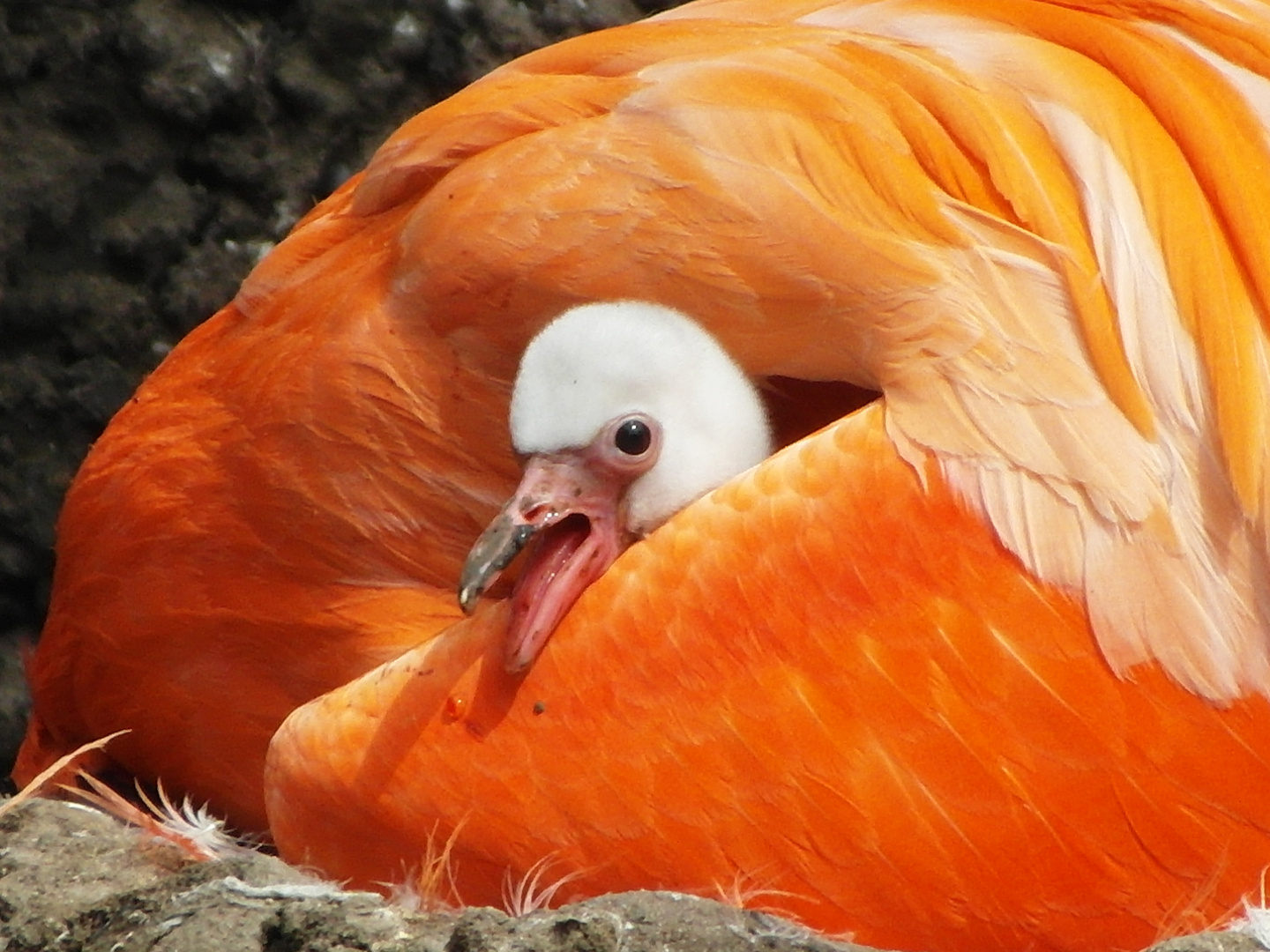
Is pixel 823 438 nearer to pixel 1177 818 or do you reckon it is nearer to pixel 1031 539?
pixel 1031 539

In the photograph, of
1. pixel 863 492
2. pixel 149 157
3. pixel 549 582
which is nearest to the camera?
pixel 863 492

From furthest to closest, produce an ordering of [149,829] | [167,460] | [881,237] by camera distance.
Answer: [167,460], [149,829], [881,237]

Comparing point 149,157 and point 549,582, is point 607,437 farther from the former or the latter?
point 149,157

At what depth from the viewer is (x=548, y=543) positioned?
1.74 metres

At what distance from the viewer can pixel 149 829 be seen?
69.5 inches

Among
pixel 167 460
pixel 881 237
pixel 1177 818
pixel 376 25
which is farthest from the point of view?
pixel 376 25

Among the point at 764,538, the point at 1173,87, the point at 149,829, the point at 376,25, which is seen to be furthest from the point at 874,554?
the point at 376,25

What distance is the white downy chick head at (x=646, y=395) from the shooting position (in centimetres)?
168

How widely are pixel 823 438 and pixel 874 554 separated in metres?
0.12

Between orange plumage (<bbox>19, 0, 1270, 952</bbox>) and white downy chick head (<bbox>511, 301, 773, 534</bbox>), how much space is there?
0.12 ft

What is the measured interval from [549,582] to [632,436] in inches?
6.6

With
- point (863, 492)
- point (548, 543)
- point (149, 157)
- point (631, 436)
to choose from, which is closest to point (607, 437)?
point (631, 436)

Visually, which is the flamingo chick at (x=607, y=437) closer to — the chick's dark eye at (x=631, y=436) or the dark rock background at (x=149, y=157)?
the chick's dark eye at (x=631, y=436)

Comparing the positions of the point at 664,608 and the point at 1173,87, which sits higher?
the point at 1173,87
